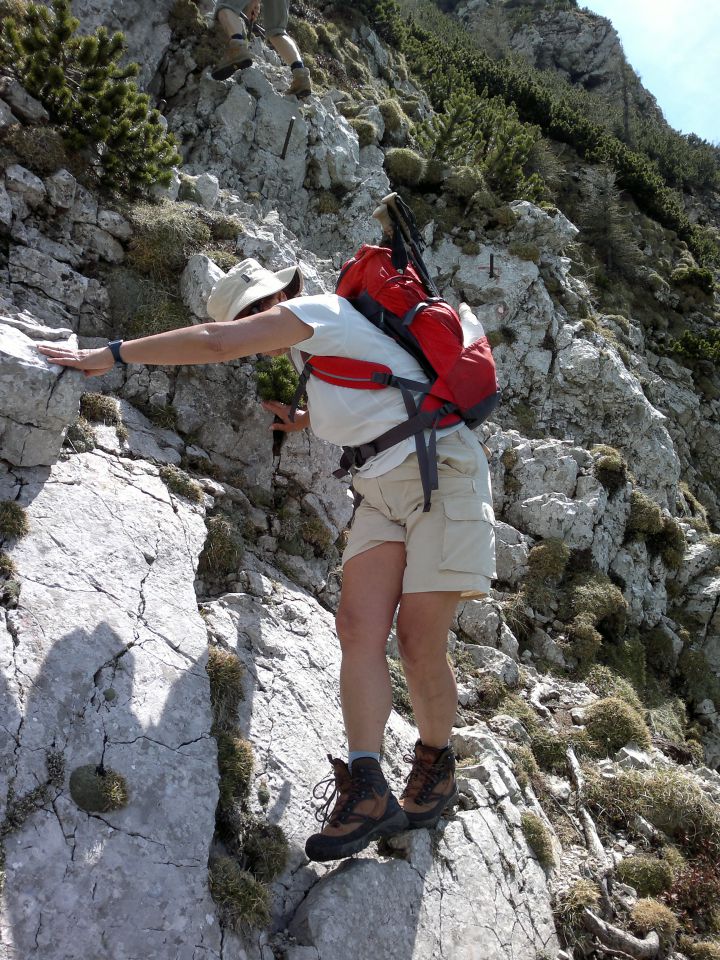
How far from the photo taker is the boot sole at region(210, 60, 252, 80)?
13015 millimetres

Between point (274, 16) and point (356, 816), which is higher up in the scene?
point (274, 16)

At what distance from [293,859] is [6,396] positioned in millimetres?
3455

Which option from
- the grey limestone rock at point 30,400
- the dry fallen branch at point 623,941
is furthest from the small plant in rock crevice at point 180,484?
the dry fallen branch at point 623,941

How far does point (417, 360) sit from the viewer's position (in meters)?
3.97

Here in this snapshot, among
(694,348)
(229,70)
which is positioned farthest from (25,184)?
(694,348)

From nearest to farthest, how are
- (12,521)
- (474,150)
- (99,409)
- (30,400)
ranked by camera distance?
(12,521) → (30,400) → (99,409) → (474,150)

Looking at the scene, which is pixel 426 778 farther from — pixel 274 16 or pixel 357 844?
pixel 274 16

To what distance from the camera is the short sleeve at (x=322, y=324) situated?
3.61 metres

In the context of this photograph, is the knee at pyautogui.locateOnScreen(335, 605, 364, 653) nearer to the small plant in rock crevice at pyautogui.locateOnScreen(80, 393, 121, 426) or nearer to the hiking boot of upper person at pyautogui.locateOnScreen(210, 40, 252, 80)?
the small plant in rock crevice at pyautogui.locateOnScreen(80, 393, 121, 426)

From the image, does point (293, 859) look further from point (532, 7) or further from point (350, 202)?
point (532, 7)

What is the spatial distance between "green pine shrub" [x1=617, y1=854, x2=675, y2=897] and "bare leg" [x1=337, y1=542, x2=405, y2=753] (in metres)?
2.96

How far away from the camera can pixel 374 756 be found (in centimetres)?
362

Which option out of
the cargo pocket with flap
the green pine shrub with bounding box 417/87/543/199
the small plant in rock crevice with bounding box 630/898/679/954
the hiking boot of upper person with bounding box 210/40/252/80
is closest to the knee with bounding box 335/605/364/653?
the cargo pocket with flap

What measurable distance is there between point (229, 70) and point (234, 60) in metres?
0.52
